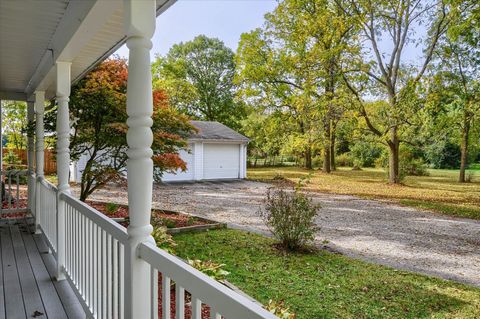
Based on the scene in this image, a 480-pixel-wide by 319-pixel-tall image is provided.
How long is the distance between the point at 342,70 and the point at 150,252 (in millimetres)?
16546

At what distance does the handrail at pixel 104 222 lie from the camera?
79.7 inches

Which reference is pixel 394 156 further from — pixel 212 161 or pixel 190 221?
pixel 190 221

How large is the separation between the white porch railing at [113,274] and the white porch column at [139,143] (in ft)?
0.16

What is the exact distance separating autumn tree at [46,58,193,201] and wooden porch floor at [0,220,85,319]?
7.16ft

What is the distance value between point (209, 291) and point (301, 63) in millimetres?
17166

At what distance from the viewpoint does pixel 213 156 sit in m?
19.2

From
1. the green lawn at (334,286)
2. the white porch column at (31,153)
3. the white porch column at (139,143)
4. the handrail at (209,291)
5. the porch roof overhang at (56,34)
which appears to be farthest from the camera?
the white porch column at (31,153)

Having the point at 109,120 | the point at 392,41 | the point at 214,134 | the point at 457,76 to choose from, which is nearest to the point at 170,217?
the point at 109,120

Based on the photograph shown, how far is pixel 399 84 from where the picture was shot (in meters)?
19.7

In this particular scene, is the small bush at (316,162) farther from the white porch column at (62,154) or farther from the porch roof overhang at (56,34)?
the white porch column at (62,154)

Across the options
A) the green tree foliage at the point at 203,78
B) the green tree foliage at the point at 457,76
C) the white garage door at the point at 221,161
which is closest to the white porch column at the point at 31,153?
the white garage door at the point at 221,161

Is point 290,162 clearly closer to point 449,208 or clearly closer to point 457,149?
point 457,149

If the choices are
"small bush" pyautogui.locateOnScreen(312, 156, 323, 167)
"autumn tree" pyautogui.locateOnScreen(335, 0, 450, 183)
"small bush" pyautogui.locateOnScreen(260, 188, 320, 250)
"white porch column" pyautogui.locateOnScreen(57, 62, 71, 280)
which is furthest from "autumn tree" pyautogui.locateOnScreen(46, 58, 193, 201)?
"small bush" pyautogui.locateOnScreen(312, 156, 323, 167)

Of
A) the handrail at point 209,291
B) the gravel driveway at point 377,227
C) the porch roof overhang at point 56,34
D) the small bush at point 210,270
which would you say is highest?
the porch roof overhang at point 56,34
